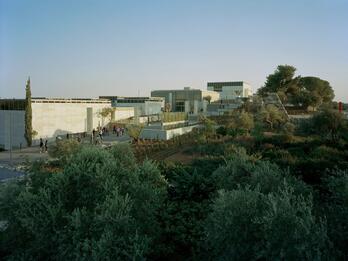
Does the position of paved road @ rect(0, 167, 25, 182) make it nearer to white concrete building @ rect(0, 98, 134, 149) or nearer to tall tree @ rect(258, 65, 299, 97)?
white concrete building @ rect(0, 98, 134, 149)

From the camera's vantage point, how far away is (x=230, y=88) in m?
97.3

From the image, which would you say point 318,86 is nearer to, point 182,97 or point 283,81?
point 283,81

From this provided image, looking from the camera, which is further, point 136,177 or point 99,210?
point 136,177

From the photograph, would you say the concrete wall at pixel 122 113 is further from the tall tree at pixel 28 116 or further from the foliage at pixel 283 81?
the foliage at pixel 283 81

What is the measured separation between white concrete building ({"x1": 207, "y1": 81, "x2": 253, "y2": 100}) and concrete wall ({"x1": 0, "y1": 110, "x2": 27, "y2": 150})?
65235 mm

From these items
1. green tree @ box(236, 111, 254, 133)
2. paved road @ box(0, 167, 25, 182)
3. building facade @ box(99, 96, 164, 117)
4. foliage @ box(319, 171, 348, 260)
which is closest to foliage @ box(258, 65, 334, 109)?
building facade @ box(99, 96, 164, 117)

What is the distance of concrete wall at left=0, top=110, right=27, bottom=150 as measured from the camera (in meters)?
32.1

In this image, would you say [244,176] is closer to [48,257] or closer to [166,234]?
[166,234]

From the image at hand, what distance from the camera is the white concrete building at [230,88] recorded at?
92750mm

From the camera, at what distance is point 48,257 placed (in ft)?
24.7

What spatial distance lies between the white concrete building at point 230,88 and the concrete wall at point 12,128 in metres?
65.2

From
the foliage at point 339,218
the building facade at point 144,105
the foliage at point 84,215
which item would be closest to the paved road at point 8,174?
the foliage at point 84,215

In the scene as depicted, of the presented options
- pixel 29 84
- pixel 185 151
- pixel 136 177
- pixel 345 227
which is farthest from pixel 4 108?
pixel 345 227

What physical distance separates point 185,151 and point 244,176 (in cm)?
Answer: 1345
